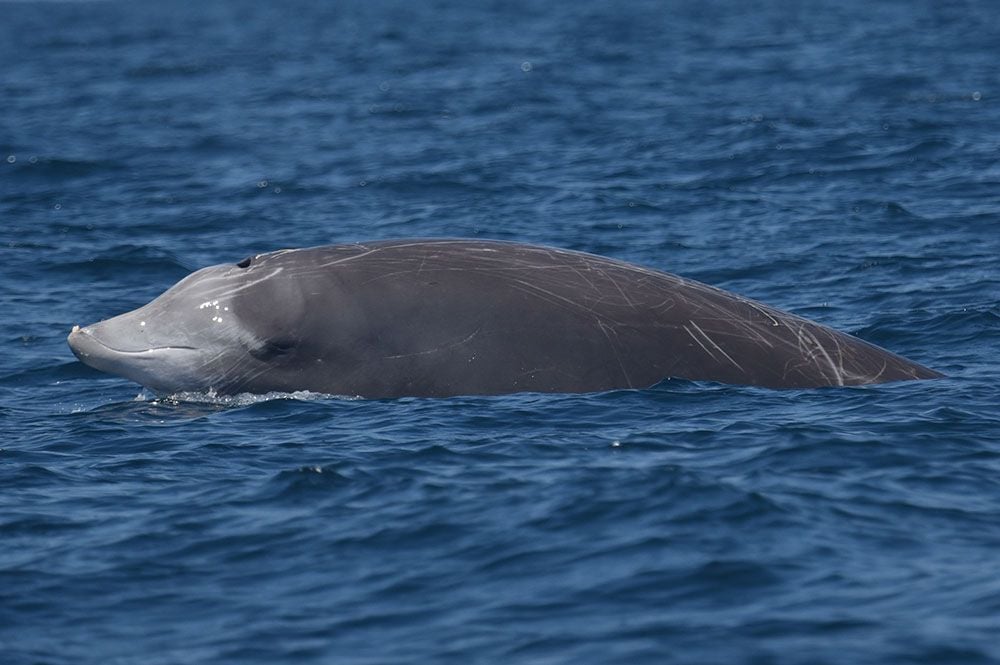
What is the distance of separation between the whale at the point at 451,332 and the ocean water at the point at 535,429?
29 cm

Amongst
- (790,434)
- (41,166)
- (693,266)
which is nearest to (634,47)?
(41,166)

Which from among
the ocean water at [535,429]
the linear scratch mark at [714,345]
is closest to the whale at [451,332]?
the linear scratch mark at [714,345]

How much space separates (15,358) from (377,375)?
21.5 ft

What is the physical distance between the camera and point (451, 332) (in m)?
16.3

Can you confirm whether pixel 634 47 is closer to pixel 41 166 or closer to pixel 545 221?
pixel 41 166

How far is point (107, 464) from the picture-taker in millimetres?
15477

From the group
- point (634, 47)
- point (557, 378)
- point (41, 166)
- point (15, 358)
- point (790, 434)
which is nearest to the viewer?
point (790, 434)

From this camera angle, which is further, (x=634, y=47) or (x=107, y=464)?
(x=634, y=47)

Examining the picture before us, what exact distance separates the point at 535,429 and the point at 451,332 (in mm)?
1442

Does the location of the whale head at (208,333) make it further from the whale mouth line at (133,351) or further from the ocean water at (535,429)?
the ocean water at (535,429)

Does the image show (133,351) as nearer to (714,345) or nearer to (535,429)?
(535,429)

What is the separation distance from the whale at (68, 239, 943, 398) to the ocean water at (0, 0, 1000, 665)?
A: 290 mm

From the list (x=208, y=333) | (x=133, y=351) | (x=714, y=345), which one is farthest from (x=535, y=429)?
(x=133, y=351)

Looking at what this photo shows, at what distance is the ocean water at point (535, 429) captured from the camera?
11.6m
